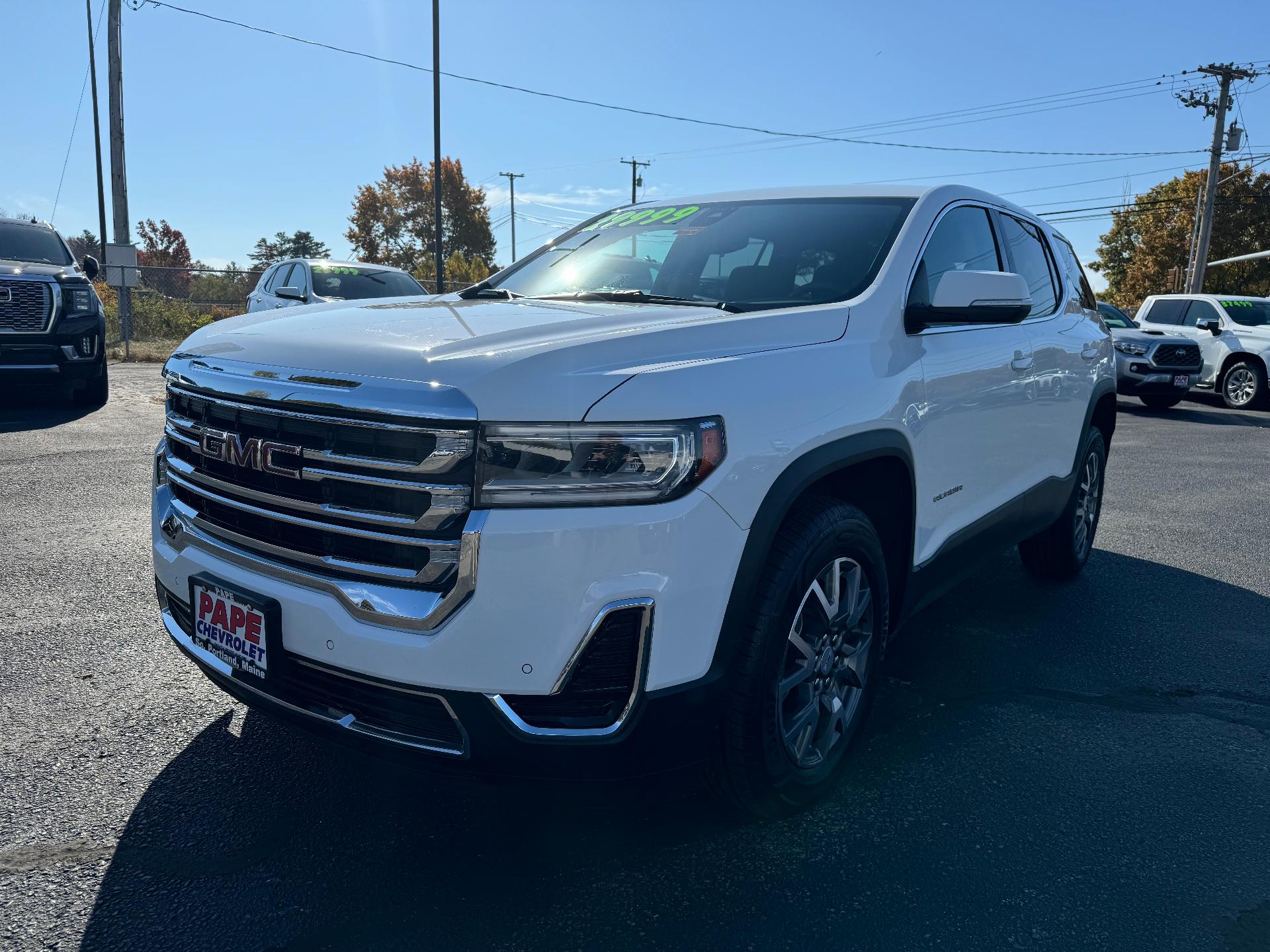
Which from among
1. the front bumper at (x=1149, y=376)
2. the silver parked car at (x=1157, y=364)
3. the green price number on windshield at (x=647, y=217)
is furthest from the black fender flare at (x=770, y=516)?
the front bumper at (x=1149, y=376)

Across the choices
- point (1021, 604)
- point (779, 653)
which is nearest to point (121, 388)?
point (1021, 604)

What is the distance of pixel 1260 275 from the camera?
2035 inches

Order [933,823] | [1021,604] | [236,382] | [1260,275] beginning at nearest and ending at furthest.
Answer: [236,382] < [933,823] < [1021,604] < [1260,275]

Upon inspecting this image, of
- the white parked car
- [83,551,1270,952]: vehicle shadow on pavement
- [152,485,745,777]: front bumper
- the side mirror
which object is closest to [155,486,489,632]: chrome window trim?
[152,485,745,777]: front bumper

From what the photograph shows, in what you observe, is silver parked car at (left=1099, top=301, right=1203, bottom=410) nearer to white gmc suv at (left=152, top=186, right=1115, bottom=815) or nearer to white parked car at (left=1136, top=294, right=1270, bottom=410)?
white parked car at (left=1136, top=294, right=1270, bottom=410)

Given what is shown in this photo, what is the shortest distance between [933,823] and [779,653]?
2.47 feet

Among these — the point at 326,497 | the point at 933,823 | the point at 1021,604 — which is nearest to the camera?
the point at 326,497

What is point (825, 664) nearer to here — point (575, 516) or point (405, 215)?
point (575, 516)

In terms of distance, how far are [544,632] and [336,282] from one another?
38.4ft

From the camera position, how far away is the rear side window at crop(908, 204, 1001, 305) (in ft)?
10.8

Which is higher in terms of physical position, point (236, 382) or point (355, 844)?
point (236, 382)

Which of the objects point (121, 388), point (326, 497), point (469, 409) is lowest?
point (121, 388)

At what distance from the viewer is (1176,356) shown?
50.2 ft

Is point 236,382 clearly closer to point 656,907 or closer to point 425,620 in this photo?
point 425,620
